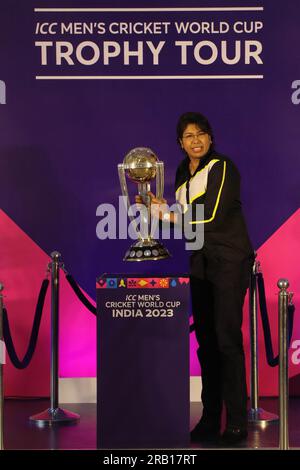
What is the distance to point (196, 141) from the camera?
478cm

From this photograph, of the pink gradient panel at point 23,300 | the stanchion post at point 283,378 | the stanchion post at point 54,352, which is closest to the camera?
the stanchion post at point 283,378

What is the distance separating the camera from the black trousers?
4.64 metres

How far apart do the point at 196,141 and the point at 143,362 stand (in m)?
1.26

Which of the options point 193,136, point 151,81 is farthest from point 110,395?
point 151,81

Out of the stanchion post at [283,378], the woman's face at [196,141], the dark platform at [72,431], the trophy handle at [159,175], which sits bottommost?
the dark platform at [72,431]

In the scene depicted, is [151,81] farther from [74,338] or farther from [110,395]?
[110,395]

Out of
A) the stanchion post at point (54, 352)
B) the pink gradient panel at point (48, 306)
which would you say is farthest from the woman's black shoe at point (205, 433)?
the pink gradient panel at point (48, 306)

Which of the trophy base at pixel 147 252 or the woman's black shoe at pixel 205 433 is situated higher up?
the trophy base at pixel 147 252

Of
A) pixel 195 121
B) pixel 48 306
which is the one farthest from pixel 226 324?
pixel 48 306

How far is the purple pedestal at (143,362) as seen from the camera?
14.6ft

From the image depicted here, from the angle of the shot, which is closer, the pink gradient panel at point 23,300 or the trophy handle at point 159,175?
the trophy handle at point 159,175

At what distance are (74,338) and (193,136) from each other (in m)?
1.91

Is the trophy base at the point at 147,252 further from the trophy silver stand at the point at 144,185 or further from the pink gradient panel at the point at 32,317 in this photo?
the pink gradient panel at the point at 32,317

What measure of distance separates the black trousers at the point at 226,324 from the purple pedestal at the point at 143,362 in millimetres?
277
